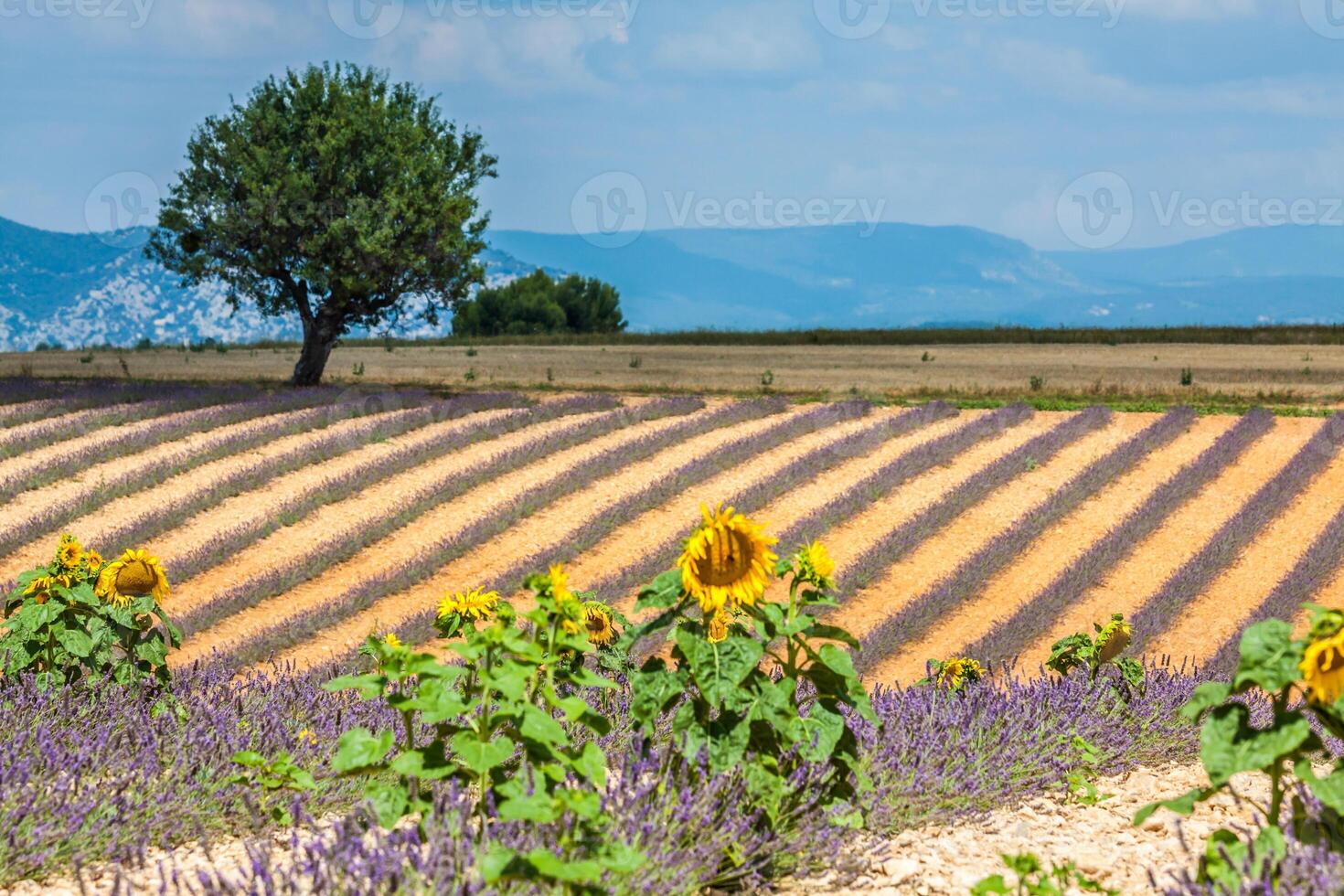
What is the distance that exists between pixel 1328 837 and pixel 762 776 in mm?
1659

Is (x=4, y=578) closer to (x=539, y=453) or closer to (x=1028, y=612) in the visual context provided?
(x=539, y=453)

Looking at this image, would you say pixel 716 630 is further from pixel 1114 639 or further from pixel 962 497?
pixel 962 497

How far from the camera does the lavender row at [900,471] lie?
15.6 metres

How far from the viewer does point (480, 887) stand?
3469mm

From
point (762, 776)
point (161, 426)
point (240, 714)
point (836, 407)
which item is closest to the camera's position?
point (762, 776)

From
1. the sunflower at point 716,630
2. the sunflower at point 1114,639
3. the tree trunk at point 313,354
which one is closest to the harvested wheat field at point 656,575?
the sunflower at point 716,630

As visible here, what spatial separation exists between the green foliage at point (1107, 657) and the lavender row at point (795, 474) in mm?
3970

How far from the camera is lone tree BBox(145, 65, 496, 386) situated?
25.9 m

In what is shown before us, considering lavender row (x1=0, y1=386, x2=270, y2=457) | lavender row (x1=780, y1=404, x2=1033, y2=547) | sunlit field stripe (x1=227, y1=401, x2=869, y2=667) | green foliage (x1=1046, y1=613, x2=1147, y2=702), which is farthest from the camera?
lavender row (x1=0, y1=386, x2=270, y2=457)

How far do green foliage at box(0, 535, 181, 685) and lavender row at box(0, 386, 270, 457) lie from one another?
48.4ft

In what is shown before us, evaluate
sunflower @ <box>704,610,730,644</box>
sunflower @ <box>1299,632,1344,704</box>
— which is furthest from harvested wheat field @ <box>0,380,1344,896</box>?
sunflower @ <box>1299,632,1344,704</box>

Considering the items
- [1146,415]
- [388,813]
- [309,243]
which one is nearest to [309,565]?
[388,813]

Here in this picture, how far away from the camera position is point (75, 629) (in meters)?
5.98

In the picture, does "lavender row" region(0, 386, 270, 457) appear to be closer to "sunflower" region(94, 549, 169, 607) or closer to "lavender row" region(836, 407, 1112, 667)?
"lavender row" region(836, 407, 1112, 667)
